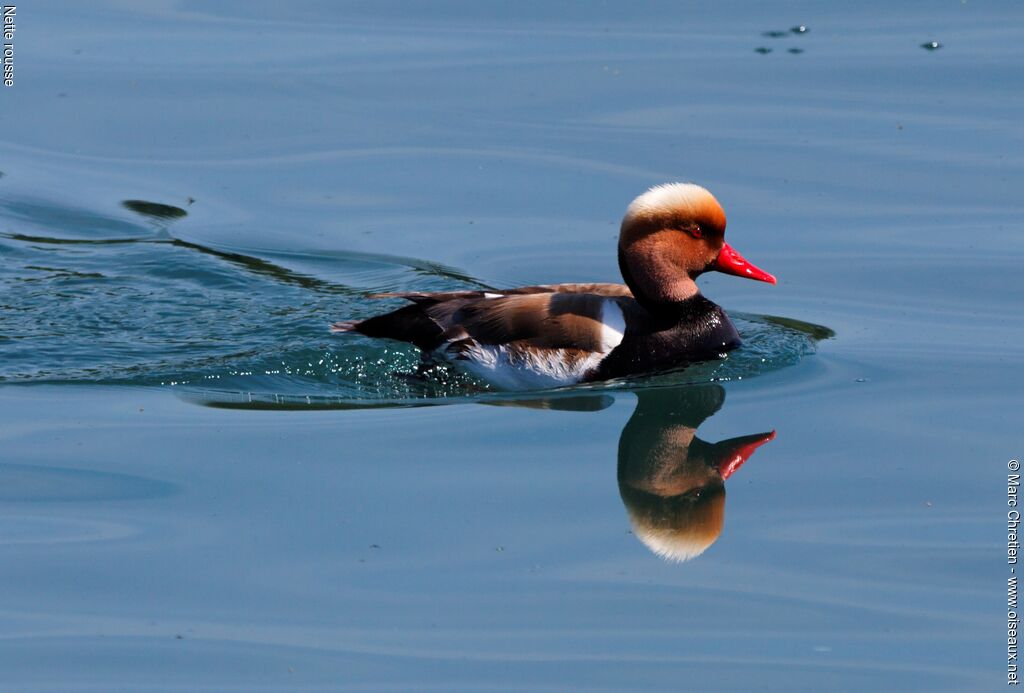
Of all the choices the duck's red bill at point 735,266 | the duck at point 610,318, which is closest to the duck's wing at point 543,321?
the duck at point 610,318

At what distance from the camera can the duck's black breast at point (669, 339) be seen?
8133 millimetres

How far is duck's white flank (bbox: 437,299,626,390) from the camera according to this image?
8.08 metres

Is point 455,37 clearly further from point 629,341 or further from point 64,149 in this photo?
point 629,341

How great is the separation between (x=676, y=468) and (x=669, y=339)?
124 centimetres

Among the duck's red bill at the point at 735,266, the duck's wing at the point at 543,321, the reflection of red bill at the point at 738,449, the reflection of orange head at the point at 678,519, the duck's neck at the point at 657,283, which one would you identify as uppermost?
the duck's red bill at the point at 735,266

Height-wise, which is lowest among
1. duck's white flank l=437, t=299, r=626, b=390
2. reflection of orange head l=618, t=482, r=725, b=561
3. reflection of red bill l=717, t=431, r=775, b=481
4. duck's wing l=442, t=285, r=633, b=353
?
reflection of orange head l=618, t=482, r=725, b=561

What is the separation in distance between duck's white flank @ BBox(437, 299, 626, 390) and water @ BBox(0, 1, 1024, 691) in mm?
118

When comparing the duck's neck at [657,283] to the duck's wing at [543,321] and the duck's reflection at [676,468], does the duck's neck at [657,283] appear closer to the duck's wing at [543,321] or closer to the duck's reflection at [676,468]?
the duck's wing at [543,321]

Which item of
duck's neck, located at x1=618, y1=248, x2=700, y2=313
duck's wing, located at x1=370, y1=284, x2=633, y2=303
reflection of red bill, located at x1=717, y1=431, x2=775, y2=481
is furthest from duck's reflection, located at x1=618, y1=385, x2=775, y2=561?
duck's wing, located at x1=370, y1=284, x2=633, y2=303

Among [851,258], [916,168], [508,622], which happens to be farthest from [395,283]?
[508,622]
